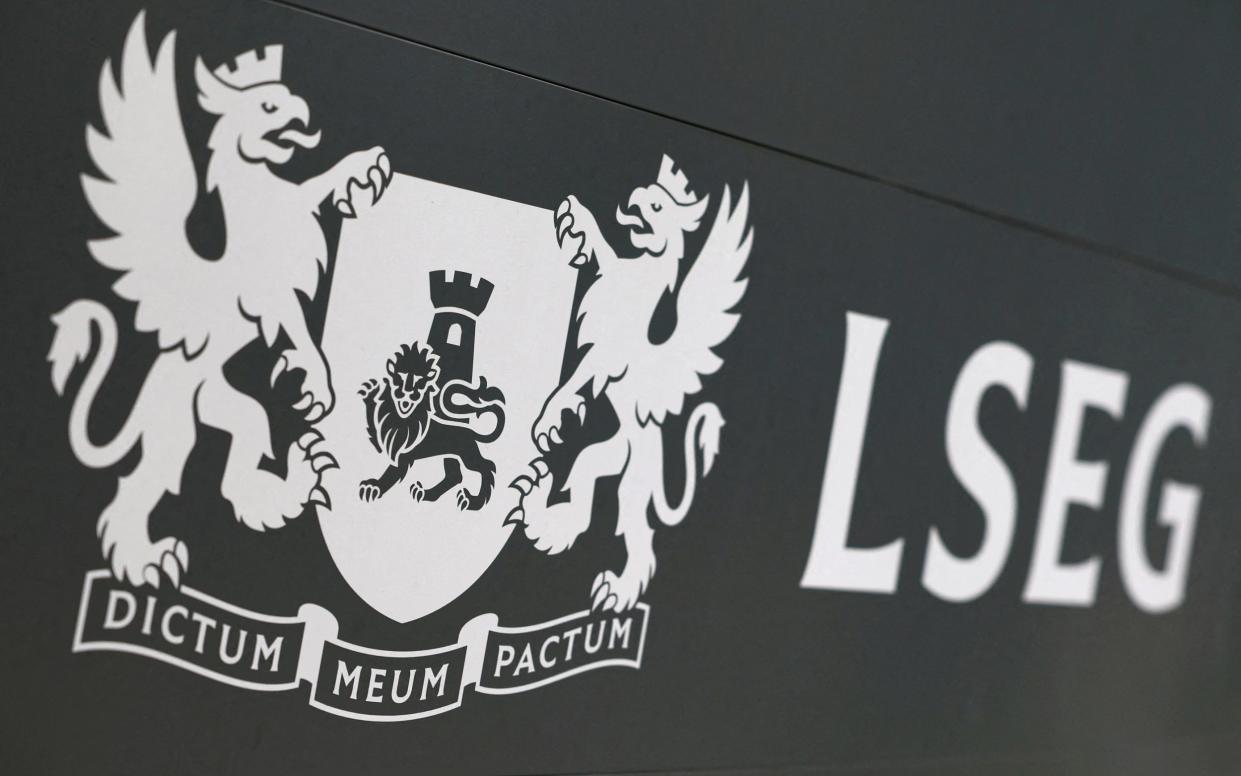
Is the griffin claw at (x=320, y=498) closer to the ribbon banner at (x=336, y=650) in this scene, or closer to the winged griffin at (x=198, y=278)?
the winged griffin at (x=198, y=278)

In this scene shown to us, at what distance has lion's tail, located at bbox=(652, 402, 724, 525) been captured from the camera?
1.65m

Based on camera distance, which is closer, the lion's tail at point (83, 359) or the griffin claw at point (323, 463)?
the lion's tail at point (83, 359)

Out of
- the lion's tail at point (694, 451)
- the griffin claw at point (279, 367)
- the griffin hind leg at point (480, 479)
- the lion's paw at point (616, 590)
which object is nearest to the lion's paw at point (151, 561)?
the griffin claw at point (279, 367)

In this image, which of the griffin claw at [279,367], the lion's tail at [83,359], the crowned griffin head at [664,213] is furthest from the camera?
the crowned griffin head at [664,213]

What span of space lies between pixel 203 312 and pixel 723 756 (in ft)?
3.49

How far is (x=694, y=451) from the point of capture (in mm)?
1673

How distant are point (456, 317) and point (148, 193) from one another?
1.31ft

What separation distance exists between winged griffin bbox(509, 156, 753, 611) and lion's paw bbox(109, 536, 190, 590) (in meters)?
0.44

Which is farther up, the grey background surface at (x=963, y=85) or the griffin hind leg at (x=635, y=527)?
the grey background surface at (x=963, y=85)

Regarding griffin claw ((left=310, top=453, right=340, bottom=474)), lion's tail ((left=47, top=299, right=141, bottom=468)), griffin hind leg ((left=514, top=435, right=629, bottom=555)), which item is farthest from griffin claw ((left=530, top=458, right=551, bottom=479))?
lion's tail ((left=47, top=299, right=141, bottom=468))

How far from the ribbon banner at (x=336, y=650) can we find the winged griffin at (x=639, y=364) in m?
0.08

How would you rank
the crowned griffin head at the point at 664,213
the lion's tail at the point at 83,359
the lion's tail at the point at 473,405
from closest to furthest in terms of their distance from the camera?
the lion's tail at the point at 83,359
the lion's tail at the point at 473,405
the crowned griffin head at the point at 664,213

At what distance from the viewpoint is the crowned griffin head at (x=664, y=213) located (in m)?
1.57

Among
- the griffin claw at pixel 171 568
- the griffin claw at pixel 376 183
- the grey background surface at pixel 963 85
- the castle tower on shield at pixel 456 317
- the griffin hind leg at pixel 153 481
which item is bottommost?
the griffin claw at pixel 171 568
